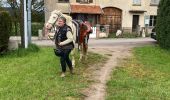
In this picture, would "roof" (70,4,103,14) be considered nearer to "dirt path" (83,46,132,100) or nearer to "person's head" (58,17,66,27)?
"dirt path" (83,46,132,100)

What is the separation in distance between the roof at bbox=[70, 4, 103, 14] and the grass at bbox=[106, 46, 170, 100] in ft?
79.4

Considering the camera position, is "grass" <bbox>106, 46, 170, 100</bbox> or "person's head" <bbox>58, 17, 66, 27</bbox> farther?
"person's head" <bbox>58, 17, 66, 27</bbox>

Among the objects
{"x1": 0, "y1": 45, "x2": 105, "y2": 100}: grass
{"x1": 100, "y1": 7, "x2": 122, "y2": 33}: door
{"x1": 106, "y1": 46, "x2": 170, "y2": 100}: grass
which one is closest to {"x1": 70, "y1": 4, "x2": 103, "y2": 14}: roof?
{"x1": 100, "y1": 7, "x2": 122, "y2": 33}: door

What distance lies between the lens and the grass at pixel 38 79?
9.52 m

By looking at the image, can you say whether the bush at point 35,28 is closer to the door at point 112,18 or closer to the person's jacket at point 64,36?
the door at point 112,18

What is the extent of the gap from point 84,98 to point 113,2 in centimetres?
3563

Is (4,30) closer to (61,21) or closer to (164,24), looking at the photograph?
(61,21)

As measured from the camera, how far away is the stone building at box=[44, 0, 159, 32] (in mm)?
42406

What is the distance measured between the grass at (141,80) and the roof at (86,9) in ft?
79.4

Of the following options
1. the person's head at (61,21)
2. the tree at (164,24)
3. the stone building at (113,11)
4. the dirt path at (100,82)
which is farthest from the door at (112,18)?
the person's head at (61,21)

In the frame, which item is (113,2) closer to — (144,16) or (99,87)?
(144,16)

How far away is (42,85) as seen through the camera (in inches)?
415

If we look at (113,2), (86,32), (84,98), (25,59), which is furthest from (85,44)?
(113,2)

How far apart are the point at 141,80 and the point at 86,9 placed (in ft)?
102
